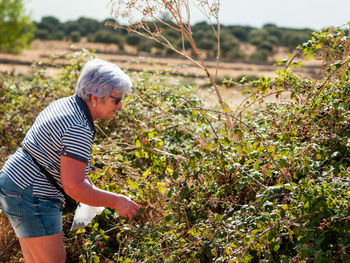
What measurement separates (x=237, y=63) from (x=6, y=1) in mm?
22004

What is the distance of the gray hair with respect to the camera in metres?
2.23

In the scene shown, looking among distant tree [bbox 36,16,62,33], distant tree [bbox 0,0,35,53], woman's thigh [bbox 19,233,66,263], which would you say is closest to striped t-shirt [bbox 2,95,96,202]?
woman's thigh [bbox 19,233,66,263]

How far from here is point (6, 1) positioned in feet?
121

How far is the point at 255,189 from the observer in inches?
111

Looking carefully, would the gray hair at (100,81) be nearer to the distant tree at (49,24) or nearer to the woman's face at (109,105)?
the woman's face at (109,105)

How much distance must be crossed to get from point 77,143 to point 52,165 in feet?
0.83

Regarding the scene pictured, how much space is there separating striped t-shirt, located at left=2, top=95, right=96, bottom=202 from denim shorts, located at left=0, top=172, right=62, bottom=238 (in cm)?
4

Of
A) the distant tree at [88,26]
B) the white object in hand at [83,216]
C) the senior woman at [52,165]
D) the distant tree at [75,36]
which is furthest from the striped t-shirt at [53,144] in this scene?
the distant tree at [88,26]

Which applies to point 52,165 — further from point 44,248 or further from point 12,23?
point 12,23

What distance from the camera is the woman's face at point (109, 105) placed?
2268 mm

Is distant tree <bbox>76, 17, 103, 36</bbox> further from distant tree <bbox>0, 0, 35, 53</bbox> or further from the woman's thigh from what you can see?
the woman's thigh

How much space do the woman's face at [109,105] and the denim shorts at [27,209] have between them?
58cm

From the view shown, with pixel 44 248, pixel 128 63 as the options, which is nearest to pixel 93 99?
pixel 44 248

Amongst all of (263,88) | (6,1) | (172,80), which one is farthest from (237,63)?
(263,88)
